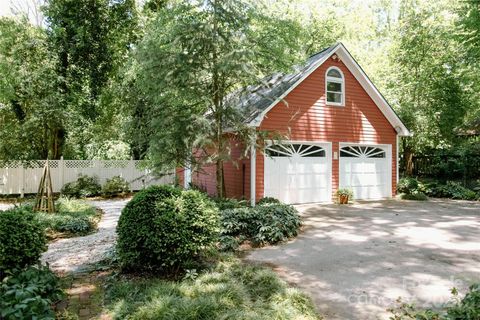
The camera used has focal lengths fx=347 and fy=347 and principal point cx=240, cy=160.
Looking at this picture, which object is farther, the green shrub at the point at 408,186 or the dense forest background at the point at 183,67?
the green shrub at the point at 408,186

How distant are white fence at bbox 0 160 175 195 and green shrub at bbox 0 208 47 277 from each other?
9.57 meters

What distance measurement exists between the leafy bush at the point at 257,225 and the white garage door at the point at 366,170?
611 cm

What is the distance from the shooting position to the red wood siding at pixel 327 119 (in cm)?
1204

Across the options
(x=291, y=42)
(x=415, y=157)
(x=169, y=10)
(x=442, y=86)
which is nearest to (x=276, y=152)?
(x=291, y=42)

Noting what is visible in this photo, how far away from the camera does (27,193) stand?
1627 cm

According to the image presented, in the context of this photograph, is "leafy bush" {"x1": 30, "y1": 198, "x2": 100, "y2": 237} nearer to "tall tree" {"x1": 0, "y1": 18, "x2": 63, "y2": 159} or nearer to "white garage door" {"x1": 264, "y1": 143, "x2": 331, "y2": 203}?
Answer: "white garage door" {"x1": 264, "y1": 143, "x2": 331, "y2": 203}

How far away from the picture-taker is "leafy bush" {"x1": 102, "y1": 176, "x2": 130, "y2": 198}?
1689 centimetres

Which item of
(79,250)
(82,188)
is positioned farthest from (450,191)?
(82,188)

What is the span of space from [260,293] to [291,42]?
8316mm

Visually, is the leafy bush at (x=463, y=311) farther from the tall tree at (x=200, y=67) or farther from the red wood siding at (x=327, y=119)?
the red wood siding at (x=327, y=119)

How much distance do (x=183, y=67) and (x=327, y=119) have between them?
643 centimetres

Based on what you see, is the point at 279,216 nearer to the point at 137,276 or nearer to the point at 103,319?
the point at 137,276

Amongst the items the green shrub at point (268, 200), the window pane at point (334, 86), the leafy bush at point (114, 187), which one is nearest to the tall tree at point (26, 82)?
the leafy bush at point (114, 187)

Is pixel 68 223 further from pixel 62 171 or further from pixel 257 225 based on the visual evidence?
pixel 62 171
